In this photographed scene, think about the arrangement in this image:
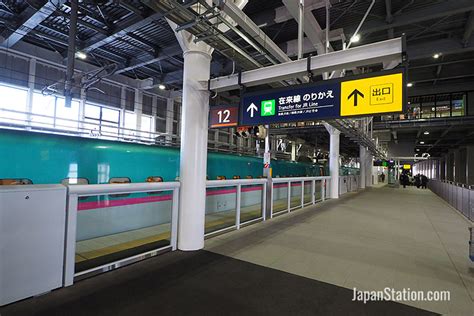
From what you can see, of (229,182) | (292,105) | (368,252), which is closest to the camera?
(292,105)

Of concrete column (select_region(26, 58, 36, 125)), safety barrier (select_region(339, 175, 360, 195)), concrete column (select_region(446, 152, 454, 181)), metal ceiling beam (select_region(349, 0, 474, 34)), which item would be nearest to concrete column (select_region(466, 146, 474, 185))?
concrete column (select_region(446, 152, 454, 181))

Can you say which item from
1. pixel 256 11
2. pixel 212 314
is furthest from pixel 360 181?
pixel 212 314

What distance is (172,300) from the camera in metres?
2.37

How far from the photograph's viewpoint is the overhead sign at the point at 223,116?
3859 mm

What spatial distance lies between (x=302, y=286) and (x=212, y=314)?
1.08 metres

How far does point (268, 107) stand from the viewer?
11.5ft

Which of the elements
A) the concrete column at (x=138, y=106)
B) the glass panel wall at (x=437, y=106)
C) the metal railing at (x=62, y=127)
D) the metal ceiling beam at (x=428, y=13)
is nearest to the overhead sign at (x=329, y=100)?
the metal railing at (x=62, y=127)

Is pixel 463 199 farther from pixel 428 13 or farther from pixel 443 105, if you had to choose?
pixel 443 105

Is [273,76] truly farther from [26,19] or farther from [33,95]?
[33,95]

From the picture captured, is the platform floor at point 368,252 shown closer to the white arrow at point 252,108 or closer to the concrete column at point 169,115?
the white arrow at point 252,108

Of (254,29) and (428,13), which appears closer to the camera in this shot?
(254,29)

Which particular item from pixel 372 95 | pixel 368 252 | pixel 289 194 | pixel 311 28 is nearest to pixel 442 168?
pixel 289 194

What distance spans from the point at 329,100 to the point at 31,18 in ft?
24.4

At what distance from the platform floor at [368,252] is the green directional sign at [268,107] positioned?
2057 millimetres
